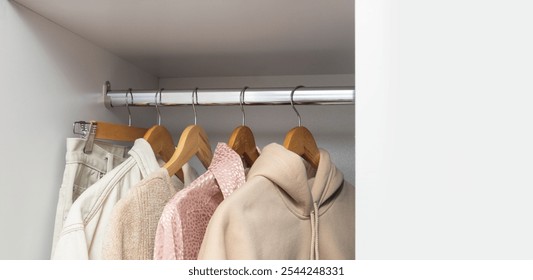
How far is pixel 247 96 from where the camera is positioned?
843 mm

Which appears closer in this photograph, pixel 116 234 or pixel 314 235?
pixel 116 234

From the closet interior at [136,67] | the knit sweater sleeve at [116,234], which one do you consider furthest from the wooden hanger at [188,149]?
the knit sweater sleeve at [116,234]

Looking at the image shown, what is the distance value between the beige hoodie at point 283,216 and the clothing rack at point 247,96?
0.10m

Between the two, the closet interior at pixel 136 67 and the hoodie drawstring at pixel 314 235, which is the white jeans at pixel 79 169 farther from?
the hoodie drawstring at pixel 314 235

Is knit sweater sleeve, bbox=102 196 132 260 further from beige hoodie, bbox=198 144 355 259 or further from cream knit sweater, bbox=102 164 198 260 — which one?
beige hoodie, bbox=198 144 355 259

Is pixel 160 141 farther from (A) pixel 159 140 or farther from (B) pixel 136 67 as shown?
(B) pixel 136 67

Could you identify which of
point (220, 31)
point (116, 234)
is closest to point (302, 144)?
point (220, 31)

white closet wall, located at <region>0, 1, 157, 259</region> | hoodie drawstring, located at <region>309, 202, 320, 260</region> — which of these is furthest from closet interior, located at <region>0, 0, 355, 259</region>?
hoodie drawstring, located at <region>309, 202, 320, 260</region>

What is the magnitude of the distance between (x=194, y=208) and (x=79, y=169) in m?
0.24

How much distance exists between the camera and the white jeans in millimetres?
763

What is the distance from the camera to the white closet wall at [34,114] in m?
0.68

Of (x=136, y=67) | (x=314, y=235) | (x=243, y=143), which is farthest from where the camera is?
(x=136, y=67)

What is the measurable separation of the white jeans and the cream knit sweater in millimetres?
152
